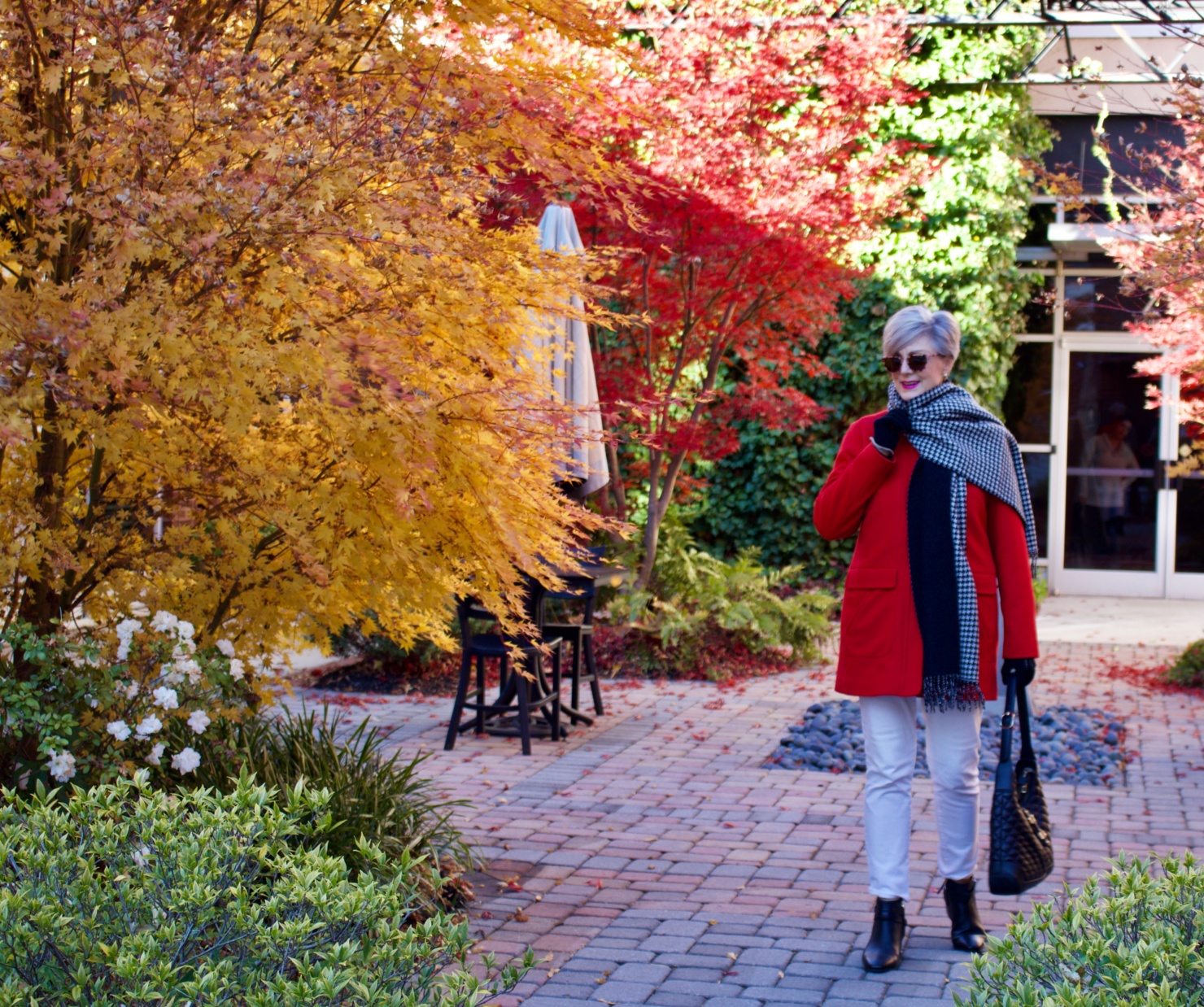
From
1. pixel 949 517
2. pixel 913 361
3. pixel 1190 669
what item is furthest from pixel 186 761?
pixel 1190 669

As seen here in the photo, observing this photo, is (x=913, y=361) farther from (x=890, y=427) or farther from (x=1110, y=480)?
(x=1110, y=480)

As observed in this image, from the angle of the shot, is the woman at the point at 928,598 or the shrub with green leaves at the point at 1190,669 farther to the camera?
the shrub with green leaves at the point at 1190,669

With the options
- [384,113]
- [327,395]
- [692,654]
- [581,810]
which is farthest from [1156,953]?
[692,654]

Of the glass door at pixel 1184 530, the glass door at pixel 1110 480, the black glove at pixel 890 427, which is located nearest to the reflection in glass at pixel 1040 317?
the glass door at pixel 1110 480

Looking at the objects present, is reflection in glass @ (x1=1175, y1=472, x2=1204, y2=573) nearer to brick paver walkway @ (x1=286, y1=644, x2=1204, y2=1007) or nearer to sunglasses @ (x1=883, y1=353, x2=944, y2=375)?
brick paver walkway @ (x1=286, y1=644, x2=1204, y2=1007)

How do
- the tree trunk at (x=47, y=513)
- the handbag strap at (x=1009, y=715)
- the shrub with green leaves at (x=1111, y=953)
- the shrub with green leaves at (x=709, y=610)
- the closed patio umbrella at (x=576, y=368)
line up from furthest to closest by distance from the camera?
the shrub with green leaves at (x=709, y=610)
the closed patio umbrella at (x=576, y=368)
the tree trunk at (x=47, y=513)
the handbag strap at (x=1009, y=715)
the shrub with green leaves at (x=1111, y=953)

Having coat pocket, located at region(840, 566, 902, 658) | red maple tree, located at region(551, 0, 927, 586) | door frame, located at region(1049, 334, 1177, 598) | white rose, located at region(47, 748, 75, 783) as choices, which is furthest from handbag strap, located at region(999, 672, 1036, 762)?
door frame, located at region(1049, 334, 1177, 598)

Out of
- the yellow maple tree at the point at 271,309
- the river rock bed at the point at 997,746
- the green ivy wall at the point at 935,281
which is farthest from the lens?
the green ivy wall at the point at 935,281

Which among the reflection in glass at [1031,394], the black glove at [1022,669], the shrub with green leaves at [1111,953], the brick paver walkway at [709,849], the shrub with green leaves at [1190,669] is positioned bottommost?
the brick paver walkway at [709,849]

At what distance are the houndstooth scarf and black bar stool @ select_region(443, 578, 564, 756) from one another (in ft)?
9.11

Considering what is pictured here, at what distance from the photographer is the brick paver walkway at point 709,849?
12.1 feet

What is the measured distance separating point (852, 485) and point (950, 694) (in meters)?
0.68

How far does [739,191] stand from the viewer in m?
8.41

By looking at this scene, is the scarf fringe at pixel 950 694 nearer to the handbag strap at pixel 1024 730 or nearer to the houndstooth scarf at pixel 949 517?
the houndstooth scarf at pixel 949 517
